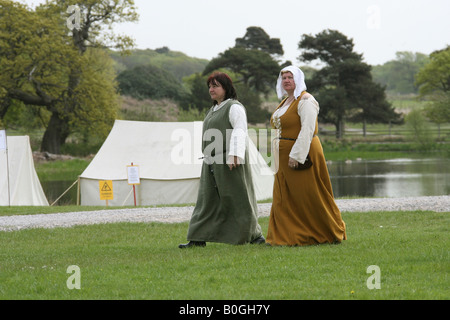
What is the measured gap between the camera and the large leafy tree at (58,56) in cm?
3344

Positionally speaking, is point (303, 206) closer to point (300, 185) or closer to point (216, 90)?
point (300, 185)

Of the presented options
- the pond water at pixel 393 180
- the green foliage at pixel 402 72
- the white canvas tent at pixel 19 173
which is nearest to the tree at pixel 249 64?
the pond water at pixel 393 180

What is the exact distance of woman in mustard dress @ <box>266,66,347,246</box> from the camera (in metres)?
6.65

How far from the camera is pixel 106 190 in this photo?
1794 cm

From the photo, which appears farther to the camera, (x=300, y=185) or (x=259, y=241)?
(x=259, y=241)

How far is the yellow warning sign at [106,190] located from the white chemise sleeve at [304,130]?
11.8 metres

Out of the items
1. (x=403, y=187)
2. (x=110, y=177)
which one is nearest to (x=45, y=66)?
(x=110, y=177)

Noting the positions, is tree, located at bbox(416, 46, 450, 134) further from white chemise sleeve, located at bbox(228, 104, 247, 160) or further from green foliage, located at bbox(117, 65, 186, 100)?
white chemise sleeve, located at bbox(228, 104, 247, 160)

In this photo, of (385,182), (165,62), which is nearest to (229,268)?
(385,182)

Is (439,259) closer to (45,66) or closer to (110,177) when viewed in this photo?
(110,177)

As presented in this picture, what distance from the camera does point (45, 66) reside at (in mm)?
34375

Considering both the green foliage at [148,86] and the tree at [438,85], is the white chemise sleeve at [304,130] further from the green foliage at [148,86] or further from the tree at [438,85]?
the green foliage at [148,86]

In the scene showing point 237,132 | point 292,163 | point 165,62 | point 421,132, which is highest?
point 165,62

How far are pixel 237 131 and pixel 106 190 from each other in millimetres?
11749
